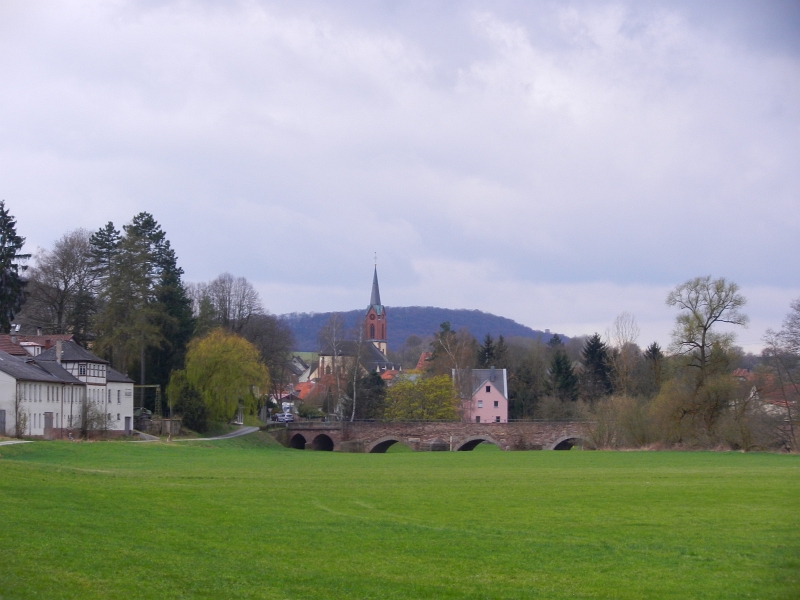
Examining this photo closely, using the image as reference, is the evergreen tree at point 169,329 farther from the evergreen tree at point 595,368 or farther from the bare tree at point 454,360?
the evergreen tree at point 595,368

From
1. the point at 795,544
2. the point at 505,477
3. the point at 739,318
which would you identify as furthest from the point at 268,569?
the point at 739,318

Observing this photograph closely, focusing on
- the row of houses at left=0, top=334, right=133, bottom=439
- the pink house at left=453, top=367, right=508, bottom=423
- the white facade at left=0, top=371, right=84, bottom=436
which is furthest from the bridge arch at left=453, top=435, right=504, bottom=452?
the white facade at left=0, top=371, right=84, bottom=436

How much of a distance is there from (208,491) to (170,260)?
70.6 metres

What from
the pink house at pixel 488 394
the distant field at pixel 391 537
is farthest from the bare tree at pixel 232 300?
the distant field at pixel 391 537

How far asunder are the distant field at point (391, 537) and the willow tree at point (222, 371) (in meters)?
47.8

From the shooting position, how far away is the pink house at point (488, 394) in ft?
367

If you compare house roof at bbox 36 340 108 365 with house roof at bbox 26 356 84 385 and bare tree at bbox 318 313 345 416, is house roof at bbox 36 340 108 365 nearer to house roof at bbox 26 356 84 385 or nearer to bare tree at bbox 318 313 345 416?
house roof at bbox 26 356 84 385

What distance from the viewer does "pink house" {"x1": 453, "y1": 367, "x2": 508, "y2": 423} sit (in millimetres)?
111969

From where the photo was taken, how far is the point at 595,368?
357 ft

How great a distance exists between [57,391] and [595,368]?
64.2m

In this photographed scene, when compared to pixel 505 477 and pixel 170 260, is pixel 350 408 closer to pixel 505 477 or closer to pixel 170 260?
pixel 170 260

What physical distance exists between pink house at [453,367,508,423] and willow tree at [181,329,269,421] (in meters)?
35.9

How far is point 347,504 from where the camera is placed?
25031 mm

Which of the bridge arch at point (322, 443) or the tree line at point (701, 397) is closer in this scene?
the tree line at point (701, 397)
